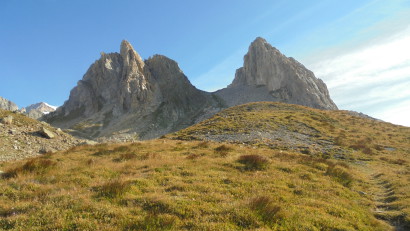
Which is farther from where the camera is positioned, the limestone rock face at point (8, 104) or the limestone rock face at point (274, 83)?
the limestone rock face at point (8, 104)

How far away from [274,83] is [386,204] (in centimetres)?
13427

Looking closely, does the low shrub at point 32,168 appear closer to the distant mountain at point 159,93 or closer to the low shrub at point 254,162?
the low shrub at point 254,162

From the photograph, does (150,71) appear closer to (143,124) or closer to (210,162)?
(143,124)

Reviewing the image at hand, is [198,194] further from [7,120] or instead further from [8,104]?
[8,104]

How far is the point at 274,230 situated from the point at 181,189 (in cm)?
495

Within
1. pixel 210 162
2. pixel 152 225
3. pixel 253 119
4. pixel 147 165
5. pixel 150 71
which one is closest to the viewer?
pixel 152 225

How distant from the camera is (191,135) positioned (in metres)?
36.0

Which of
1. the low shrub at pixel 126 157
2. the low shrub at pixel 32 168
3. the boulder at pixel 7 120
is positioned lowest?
the low shrub at pixel 32 168

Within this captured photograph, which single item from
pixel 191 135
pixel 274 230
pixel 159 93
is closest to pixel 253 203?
pixel 274 230

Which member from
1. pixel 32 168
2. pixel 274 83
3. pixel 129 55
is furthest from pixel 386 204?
pixel 129 55

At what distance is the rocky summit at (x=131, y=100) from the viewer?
102438mm

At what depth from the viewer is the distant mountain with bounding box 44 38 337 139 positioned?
109m

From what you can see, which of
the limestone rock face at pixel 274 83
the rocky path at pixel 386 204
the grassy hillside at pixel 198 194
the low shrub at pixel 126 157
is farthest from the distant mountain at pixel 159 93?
the rocky path at pixel 386 204

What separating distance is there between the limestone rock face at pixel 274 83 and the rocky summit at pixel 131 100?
76.0 ft
